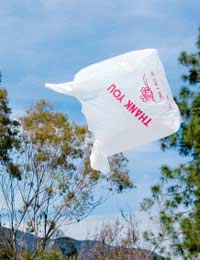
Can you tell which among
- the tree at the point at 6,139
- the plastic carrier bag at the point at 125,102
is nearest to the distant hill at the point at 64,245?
the tree at the point at 6,139

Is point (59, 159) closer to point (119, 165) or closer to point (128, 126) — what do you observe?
point (119, 165)

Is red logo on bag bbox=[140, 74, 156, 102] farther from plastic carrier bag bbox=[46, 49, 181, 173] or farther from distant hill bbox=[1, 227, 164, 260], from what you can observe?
distant hill bbox=[1, 227, 164, 260]

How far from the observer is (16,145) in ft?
51.6

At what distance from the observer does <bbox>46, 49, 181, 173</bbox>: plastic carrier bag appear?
3680mm

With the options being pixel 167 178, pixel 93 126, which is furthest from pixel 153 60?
pixel 167 178

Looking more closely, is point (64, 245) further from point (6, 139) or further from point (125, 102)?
point (125, 102)

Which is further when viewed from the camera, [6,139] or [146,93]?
[6,139]

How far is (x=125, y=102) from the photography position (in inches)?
145

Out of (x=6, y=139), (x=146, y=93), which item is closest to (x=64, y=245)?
(x=6, y=139)

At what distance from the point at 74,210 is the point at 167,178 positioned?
772 cm

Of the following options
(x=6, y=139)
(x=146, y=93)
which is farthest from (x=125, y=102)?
(x=6, y=139)

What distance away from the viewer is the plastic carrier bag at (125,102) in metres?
3.68

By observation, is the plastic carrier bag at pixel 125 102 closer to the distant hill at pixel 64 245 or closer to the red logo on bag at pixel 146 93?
the red logo on bag at pixel 146 93

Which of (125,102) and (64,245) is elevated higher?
(64,245)
